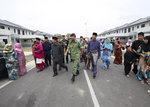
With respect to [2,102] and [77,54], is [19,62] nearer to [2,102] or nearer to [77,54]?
[2,102]

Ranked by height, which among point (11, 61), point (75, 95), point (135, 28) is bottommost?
point (75, 95)

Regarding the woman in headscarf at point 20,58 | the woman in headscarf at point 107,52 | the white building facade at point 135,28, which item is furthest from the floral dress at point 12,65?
the white building facade at point 135,28

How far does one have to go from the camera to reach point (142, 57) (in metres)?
3.21

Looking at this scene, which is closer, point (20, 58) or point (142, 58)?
point (142, 58)

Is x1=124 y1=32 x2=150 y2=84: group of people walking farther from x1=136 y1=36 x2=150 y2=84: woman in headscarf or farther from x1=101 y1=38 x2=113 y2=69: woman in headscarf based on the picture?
x1=101 y1=38 x2=113 y2=69: woman in headscarf

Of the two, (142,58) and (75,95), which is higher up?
(142,58)

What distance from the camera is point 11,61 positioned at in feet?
12.0

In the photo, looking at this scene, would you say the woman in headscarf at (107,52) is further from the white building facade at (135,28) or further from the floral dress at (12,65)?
the white building facade at (135,28)

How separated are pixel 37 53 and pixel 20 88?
206 cm

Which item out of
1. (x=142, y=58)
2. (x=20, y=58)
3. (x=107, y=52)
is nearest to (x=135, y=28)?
(x=107, y=52)

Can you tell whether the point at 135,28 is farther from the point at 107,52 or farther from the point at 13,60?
the point at 13,60

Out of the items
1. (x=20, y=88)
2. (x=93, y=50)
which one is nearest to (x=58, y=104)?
(x=20, y=88)

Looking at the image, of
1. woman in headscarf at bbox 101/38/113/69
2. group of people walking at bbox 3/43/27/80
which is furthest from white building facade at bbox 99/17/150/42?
group of people walking at bbox 3/43/27/80

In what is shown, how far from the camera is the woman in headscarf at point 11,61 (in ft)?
11.9
